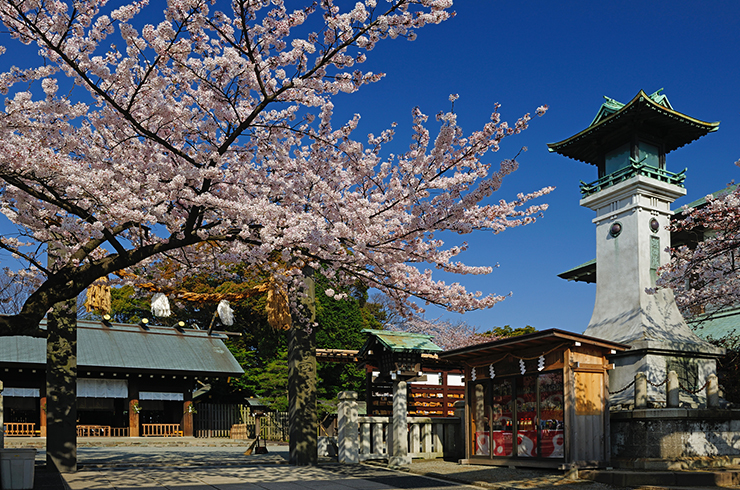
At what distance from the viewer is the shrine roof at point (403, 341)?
50.9 feet

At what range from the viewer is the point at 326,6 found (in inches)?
269

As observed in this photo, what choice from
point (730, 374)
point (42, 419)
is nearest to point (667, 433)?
point (730, 374)

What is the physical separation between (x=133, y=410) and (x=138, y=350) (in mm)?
2649

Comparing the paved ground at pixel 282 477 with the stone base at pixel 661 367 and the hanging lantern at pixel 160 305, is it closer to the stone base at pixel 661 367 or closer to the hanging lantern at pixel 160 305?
the stone base at pixel 661 367

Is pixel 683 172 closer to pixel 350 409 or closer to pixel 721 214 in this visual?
pixel 721 214

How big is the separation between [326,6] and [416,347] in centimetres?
1057

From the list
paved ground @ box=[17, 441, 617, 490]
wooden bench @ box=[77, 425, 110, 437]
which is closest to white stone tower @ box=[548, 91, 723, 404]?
paved ground @ box=[17, 441, 617, 490]

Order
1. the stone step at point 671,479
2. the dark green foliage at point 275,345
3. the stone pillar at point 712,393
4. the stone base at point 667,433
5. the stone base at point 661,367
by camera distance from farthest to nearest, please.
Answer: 1. the dark green foliage at point 275,345
2. the stone base at point 661,367
3. the stone pillar at point 712,393
4. the stone base at point 667,433
5. the stone step at point 671,479

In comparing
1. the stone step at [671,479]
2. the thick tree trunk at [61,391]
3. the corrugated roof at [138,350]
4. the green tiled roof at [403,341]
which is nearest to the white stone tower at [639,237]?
the stone step at [671,479]

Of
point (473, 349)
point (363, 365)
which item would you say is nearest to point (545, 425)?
point (473, 349)

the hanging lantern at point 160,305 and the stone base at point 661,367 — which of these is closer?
the stone base at point 661,367

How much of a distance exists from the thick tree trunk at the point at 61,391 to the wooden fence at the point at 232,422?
15.9 metres

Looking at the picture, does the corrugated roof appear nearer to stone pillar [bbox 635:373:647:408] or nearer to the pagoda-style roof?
the pagoda-style roof

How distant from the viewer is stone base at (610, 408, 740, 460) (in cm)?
1298
